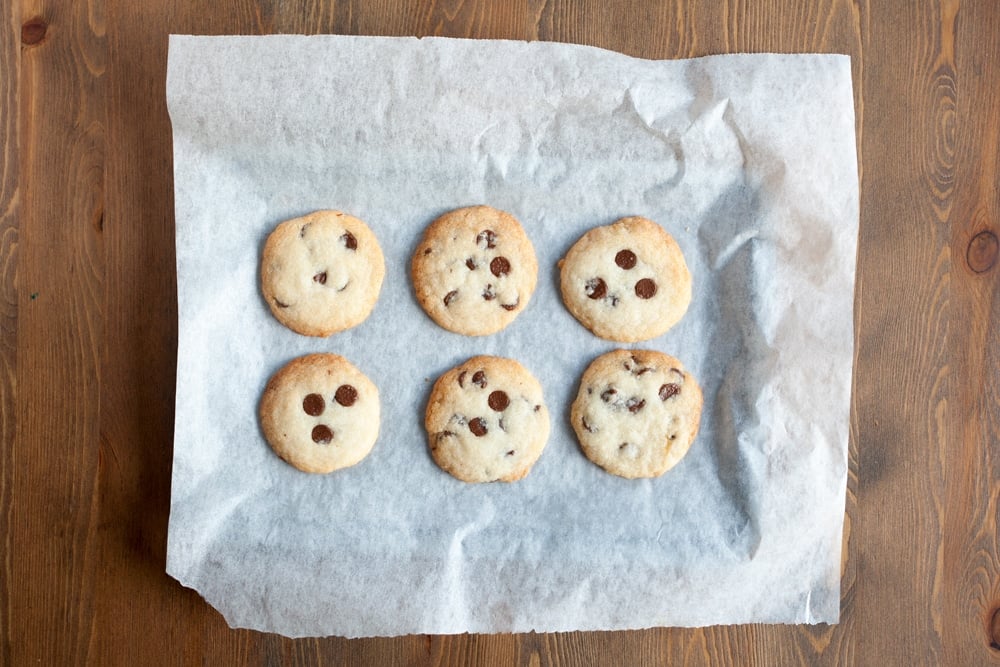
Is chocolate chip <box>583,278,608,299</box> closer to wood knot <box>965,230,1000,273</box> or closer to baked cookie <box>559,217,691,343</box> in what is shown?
baked cookie <box>559,217,691,343</box>

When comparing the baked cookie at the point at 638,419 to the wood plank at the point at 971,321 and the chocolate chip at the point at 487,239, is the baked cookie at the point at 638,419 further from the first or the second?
the wood plank at the point at 971,321

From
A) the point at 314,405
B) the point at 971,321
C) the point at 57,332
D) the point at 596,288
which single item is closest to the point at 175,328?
the point at 57,332

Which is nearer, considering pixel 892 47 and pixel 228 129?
pixel 228 129

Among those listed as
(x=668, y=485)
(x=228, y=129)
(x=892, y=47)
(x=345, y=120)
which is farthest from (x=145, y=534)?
(x=892, y=47)

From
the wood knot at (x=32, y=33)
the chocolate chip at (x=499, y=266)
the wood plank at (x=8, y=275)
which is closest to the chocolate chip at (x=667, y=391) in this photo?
the chocolate chip at (x=499, y=266)

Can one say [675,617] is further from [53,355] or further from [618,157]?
[53,355]
